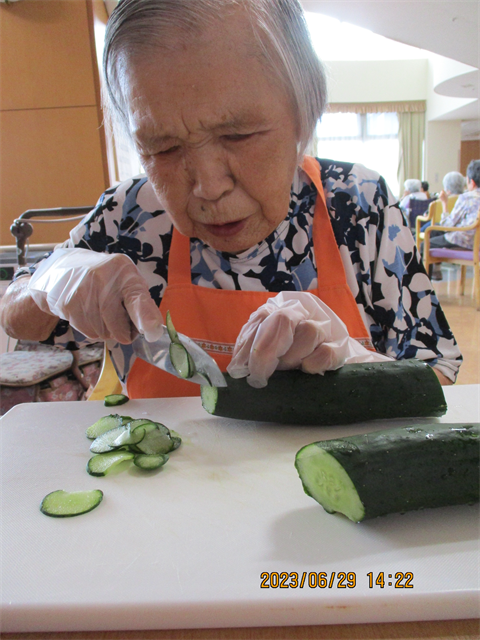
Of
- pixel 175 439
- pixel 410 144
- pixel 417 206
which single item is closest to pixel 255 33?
pixel 175 439

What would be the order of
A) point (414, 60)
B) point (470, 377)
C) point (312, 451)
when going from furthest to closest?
point (414, 60) < point (470, 377) < point (312, 451)

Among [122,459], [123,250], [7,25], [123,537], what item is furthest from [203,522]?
[7,25]

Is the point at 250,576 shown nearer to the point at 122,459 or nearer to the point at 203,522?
the point at 203,522

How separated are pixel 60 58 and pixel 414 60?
41.5 ft

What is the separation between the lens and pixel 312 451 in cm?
70

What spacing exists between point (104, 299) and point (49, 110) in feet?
10.8

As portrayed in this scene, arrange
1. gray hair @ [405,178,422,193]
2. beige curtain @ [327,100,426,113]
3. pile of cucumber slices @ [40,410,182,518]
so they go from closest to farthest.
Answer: pile of cucumber slices @ [40,410,182,518]
gray hair @ [405,178,422,193]
beige curtain @ [327,100,426,113]

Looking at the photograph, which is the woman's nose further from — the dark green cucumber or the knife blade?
the dark green cucumber

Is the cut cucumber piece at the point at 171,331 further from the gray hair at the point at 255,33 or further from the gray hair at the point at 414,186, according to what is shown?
the gray hair at the point at 414,186

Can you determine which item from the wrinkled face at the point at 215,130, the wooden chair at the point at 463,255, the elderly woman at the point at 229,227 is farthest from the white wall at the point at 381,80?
the wrinkled face at the point at 215,130

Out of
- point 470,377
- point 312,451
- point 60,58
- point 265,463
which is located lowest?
point 470,377

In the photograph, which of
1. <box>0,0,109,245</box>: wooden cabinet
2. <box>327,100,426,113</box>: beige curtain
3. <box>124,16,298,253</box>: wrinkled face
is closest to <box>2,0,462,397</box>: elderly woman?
<box>124,16,298,253</box>: wrinkled face

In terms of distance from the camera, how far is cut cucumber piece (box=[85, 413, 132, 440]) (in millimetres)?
994
